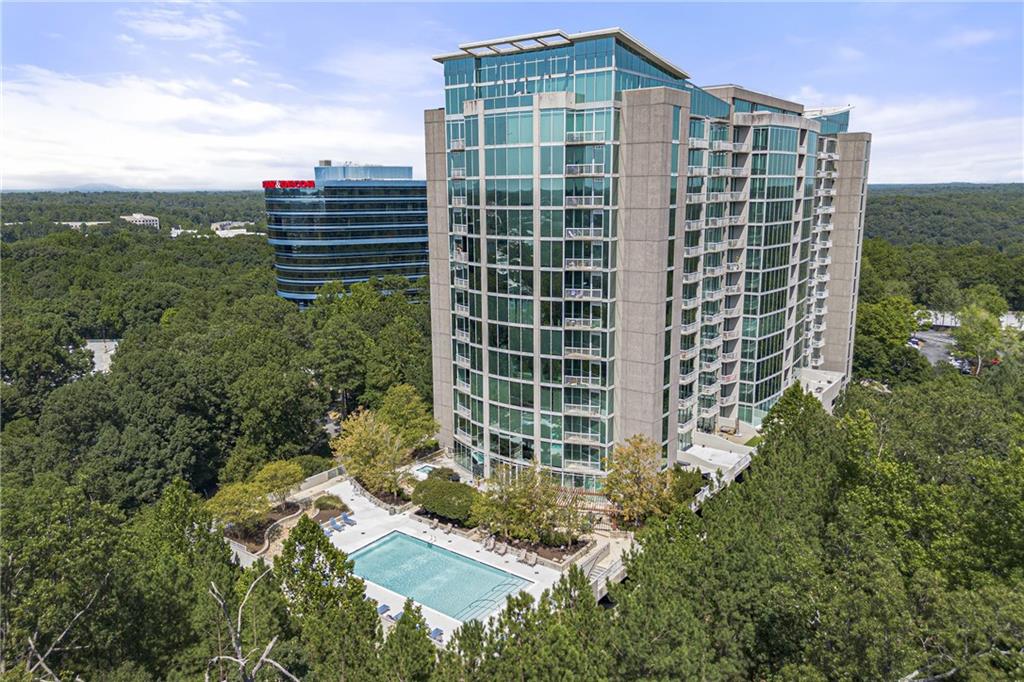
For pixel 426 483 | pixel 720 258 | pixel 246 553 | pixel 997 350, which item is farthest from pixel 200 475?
pixel 997 350

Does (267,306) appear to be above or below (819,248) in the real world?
below

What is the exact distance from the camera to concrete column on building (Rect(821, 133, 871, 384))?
70.3 metres

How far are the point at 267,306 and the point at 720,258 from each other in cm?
6282

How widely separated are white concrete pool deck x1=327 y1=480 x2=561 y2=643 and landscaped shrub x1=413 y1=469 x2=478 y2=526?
4.21 feet

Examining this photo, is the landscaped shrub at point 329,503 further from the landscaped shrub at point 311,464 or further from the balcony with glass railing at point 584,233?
the balcony with glass railing at point 584,233

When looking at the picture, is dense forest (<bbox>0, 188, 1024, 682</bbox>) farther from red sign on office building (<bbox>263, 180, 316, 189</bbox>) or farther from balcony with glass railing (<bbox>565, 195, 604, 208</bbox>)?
red sign on office building (<bbox>263, 180, 316, 189</bbox>)

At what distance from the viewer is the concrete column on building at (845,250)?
7031cm

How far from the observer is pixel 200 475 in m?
58.0

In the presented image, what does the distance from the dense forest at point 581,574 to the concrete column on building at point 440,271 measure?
1372 centimetres

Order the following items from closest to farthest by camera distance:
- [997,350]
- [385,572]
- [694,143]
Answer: [385,572] → [694,143] → [997,350]

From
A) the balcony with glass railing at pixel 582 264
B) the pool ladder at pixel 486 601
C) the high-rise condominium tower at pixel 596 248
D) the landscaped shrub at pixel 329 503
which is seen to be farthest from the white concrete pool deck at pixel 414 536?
the balcony with glass railing at pixel 582 264

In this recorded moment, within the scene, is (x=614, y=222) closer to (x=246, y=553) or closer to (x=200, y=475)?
(x=246, y=553)

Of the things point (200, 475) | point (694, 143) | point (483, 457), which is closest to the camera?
point (694, 143)

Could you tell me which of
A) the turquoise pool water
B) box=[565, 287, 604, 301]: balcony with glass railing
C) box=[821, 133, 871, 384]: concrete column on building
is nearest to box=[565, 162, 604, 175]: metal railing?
box=[565, 287, 604, 301]: balcony with glass railing
